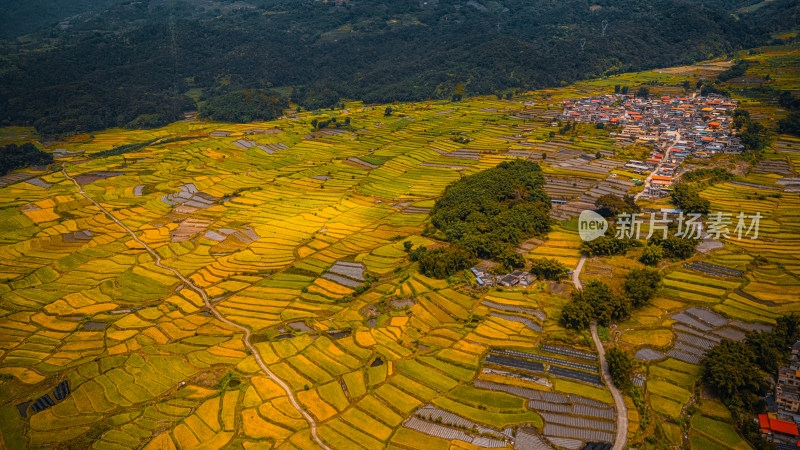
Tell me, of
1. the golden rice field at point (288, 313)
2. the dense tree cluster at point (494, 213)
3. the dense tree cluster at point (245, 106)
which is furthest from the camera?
the dense tree cluster at point (245, 106)

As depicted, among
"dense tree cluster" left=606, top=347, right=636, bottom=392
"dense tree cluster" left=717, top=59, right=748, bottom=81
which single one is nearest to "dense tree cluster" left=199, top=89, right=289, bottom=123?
"dense tree cluster" left=717, top=59, right=748, bottom=81

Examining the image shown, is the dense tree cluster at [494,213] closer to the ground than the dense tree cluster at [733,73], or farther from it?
closer to the ground

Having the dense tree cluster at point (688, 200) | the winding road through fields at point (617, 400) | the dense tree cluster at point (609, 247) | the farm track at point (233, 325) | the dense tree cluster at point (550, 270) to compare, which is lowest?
the farm track at point (233, 325)

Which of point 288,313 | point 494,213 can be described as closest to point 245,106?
point 494,213

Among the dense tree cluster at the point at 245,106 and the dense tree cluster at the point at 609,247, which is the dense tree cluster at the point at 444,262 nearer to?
the dense tree cluster at the point at 609,247

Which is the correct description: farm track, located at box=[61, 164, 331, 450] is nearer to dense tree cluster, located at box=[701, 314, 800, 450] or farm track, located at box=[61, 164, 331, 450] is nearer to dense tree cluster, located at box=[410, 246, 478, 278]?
dense tree cluster, located at box=[410, 246, 478, 278]

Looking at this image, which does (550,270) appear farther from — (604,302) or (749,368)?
(749,368)

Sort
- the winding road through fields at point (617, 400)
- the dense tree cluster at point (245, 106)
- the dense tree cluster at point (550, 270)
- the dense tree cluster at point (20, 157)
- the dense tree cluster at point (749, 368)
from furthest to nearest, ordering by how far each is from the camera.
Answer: the dense tree cluster at point (245, 106) < the dense tree cluster at point (20, 157) < the dense tree cluster at point (550, 270) < the dense tree cluster at point (749, 368) < the winding road through fields at point (617, 400)

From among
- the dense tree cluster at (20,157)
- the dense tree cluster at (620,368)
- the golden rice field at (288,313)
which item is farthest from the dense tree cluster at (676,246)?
the dense tree cluster at (20,157)
